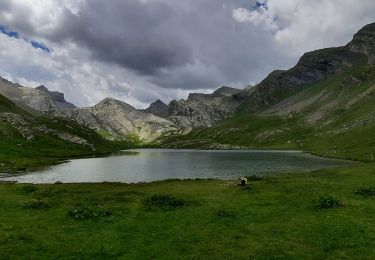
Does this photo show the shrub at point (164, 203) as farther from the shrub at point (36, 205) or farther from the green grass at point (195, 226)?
the shrub at point (36, 205)

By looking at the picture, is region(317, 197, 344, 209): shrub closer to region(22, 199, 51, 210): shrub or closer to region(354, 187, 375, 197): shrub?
region(354, 187, 375, 197): shrub

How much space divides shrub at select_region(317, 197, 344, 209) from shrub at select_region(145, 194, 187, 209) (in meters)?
16.2

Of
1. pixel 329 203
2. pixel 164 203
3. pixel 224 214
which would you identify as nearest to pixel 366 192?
pixel 329 203

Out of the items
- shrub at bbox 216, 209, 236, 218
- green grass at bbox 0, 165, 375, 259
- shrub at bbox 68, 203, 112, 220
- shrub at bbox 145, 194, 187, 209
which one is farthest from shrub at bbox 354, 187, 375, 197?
shrub at bbox 68, 203, 112, 220

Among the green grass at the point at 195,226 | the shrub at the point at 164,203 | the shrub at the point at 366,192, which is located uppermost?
the shrub at the point at 366,192

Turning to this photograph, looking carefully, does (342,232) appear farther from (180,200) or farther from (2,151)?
(2,151)

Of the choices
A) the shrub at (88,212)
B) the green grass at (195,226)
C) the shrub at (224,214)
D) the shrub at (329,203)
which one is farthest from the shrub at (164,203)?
the shrub at (329,203)

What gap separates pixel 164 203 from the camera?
49.1 m

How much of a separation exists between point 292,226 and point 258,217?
16.2 ft

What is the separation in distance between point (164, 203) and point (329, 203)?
19.6m

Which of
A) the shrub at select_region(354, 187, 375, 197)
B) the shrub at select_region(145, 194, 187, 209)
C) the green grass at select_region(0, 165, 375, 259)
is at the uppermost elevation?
the shrub at select_region(354, 187, 375, 197)

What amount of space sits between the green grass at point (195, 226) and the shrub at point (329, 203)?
0.13 meters

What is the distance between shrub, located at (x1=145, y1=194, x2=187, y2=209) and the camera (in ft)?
158

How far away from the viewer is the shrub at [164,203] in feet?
158
